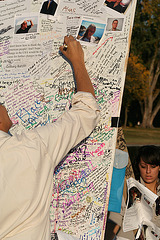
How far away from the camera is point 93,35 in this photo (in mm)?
2125

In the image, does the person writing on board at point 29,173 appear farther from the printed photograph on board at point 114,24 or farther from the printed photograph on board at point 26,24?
the printed photograph on board at point 26,24

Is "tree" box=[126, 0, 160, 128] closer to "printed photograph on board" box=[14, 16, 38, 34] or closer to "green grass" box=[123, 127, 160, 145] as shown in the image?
"green grass" box=[123, 127, 160, 145]

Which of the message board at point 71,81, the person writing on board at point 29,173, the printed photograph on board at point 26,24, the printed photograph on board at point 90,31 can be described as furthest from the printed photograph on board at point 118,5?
the person writing on board at point 29,173

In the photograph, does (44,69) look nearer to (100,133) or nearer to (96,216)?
(100,133)

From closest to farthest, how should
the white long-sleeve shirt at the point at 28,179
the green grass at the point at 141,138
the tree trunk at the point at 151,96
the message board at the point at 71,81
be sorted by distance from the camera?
the white long-sleeve shirt at the point at 28,179, the message board at the point at 71,81, the green grass at the point at 141,138, the tree trunk at the point at 151,96

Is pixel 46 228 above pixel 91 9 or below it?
below

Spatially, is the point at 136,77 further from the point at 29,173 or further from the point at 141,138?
the point at 29,173

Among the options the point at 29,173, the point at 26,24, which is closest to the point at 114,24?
the point at 26,24

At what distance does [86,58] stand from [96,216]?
3.53 ft

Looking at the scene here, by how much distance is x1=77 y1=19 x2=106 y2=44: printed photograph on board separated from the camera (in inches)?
83.3

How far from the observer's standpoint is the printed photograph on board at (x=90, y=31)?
6.94 feet

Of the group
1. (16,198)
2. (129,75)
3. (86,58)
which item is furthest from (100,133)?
(129,75)

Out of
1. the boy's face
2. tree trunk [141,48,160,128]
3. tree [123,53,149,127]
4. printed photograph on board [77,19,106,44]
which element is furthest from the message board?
tree trunk [141,48,160,128]

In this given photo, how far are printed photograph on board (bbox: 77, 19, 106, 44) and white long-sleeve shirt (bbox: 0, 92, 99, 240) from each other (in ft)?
2.56
